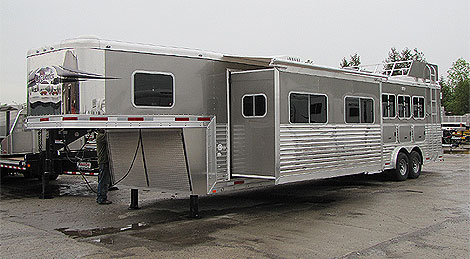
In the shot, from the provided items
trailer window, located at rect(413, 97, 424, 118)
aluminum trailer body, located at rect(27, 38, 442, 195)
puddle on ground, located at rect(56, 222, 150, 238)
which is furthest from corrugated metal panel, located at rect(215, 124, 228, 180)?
trailer window, located at rect(413, 97, 424, 118)

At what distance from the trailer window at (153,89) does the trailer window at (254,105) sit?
1.40 metres

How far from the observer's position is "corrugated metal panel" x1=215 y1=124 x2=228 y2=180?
8.46 metres

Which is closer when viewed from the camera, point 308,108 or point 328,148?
point 308,108

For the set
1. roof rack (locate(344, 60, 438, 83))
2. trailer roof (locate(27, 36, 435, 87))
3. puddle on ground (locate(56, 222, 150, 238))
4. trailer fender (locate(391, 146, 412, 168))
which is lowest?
puddle on ground (locate(56, 222, 150, 238))

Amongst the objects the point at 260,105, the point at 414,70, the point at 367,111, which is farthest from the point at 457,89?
the point at 260,105

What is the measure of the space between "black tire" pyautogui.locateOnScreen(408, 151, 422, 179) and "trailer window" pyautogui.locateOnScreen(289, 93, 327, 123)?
566 centimetres

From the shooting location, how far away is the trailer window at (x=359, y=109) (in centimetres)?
1019

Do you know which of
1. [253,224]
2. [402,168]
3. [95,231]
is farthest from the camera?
[402,168]

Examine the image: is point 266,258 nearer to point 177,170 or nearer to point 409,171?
point 177,170

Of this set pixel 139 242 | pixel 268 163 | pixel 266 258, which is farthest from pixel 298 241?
pixel 139 242

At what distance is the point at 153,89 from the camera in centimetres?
775

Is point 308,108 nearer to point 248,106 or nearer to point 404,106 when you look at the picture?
point 248,106

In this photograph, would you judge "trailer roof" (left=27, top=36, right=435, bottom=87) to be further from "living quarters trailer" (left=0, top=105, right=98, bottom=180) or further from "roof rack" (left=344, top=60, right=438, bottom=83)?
"roof rack" (left=344, top=60, right=438, bottom=83)

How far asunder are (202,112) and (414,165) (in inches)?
329
